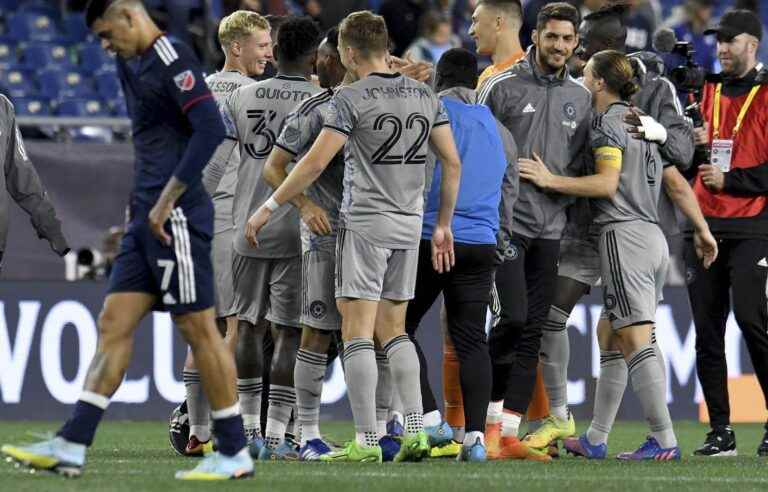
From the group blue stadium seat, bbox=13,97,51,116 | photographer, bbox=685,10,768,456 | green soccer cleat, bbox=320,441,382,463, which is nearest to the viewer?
green soccer cleat, bbox=320,441,382,463

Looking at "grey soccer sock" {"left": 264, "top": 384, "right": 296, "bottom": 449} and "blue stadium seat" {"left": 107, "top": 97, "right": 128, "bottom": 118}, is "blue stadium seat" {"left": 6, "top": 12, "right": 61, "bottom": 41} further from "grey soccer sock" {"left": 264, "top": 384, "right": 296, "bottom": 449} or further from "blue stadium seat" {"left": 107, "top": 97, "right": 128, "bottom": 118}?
"grey soccer sock" {"left": 264, "top": 384, "right": 296, "bottom": 449}

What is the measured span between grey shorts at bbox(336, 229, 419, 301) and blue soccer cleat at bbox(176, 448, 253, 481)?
131 cm

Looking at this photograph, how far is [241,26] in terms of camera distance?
8.98m

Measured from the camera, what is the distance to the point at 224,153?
871 centimetres

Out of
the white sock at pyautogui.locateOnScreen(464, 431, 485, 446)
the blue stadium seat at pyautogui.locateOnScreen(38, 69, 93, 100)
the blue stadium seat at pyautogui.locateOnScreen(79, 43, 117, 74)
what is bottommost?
the white sock at pyautogui.locateOnScreen(464, 431, 485, 446)

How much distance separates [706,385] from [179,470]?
358cm

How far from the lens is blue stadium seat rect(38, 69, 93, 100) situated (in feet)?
52.1

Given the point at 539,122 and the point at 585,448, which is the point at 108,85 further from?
the point at 585,448

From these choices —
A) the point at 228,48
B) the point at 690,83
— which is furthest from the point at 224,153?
the point at 690,83

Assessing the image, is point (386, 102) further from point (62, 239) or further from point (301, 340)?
point (62, 239)

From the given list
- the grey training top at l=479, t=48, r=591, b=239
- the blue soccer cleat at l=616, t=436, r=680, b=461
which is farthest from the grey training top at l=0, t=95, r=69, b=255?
the blue soccer cleat at l=616, t=436, r=680, b=461

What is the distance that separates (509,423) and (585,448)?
55cm

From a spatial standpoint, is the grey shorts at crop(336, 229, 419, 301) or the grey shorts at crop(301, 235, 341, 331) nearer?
the grey shorts at crop(336, 229, 419, 301)

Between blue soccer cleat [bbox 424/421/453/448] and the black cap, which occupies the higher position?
the black cap
